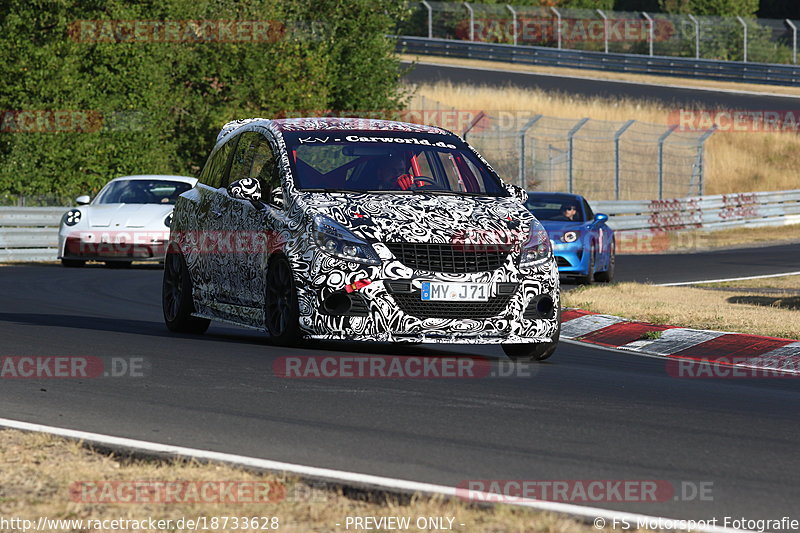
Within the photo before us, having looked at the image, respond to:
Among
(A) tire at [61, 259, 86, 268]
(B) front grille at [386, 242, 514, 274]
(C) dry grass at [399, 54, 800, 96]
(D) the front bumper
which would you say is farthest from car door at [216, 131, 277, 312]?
Answer: (C) dry grass at [399, 54, 800, 96]

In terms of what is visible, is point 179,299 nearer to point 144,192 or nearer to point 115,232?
point 115,232

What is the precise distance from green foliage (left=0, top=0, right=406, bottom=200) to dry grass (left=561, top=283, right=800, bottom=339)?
1459 cm

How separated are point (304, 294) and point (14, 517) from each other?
481 centimetres

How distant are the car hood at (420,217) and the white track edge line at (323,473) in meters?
3.30

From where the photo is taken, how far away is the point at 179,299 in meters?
12.5

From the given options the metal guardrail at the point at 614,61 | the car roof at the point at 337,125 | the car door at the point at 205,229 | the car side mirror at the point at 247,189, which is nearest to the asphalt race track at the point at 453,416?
the car door at the point at 205,229

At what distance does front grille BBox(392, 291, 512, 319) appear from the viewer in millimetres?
9984

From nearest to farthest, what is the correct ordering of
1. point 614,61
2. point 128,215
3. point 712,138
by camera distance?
point 128,215 < point 712,138 < point 614,61

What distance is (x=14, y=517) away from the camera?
212 inches

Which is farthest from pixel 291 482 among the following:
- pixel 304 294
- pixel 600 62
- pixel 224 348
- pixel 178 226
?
pixel 600 62

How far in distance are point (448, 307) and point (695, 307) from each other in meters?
7.11

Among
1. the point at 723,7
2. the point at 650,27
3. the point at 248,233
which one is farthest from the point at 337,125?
the point at 723,7

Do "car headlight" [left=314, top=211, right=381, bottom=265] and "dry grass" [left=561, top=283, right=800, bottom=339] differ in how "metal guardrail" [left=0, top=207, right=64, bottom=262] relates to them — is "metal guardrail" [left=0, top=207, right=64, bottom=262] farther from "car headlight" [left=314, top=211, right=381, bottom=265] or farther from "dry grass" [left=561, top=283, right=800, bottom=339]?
"car headlight" [left=314, top=211, right=381, bottom=265]

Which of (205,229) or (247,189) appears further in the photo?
(205,229)
